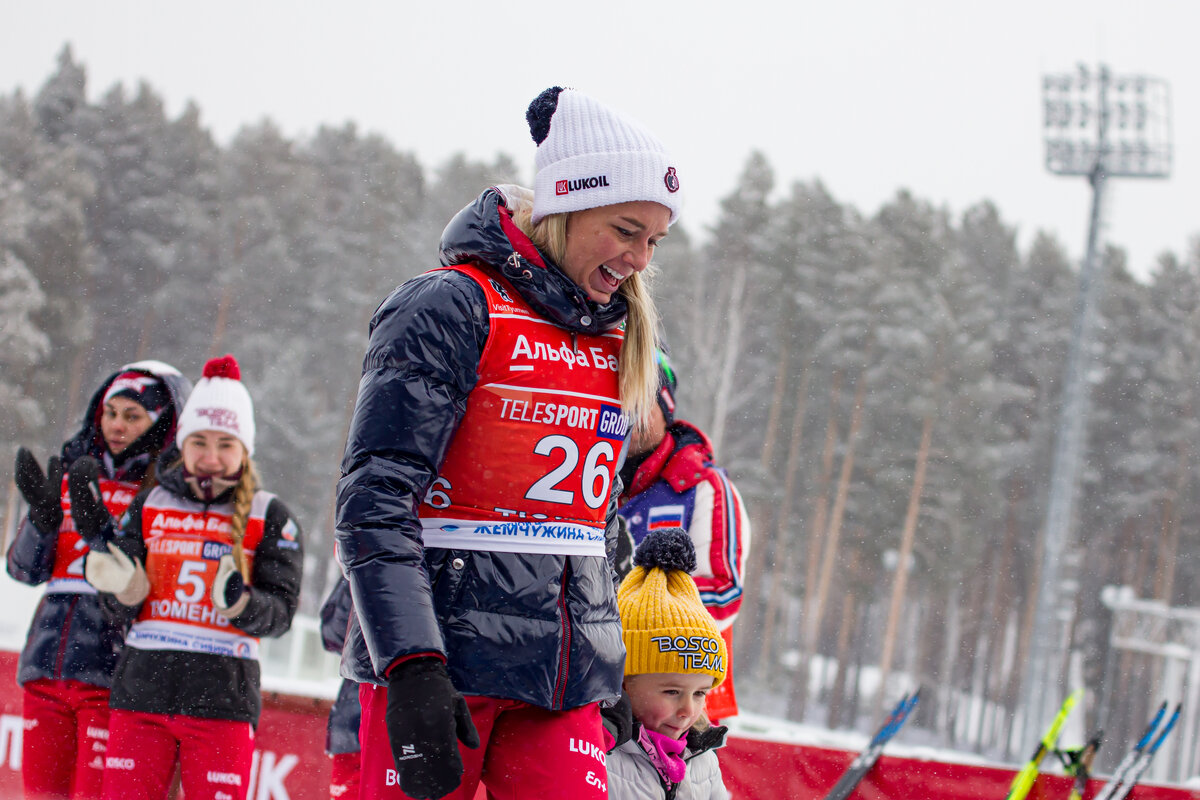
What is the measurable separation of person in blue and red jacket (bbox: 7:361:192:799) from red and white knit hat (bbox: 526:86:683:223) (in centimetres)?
282

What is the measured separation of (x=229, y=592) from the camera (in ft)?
13.6

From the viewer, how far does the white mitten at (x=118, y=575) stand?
4145mm

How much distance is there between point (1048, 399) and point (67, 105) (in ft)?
103

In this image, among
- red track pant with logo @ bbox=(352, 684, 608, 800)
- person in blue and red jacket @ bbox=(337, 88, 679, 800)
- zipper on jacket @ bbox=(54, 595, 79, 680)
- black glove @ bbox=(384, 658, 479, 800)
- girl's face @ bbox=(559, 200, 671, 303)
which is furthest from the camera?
zipper on jacket @ bbox=(54, 595, 79, 680)

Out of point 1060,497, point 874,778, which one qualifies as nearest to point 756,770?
point 874,778

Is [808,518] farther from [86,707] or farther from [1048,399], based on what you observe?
[86,707]

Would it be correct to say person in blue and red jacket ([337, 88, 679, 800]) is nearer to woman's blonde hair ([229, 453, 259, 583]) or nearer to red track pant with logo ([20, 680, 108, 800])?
woman's blonde hair ([229, 453, 259, 583])

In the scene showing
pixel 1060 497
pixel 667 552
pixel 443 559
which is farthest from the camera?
pixel 1060 497

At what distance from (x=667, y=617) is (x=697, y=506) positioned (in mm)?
1106

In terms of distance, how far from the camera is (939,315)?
106ft

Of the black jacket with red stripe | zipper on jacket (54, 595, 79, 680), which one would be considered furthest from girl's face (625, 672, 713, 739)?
zipper on jacket (54, 595, 79, 680)

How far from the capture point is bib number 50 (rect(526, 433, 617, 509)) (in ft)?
7.27

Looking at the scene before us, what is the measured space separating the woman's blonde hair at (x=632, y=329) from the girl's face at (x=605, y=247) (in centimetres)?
3

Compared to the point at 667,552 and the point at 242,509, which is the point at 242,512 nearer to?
the point at 242,509
